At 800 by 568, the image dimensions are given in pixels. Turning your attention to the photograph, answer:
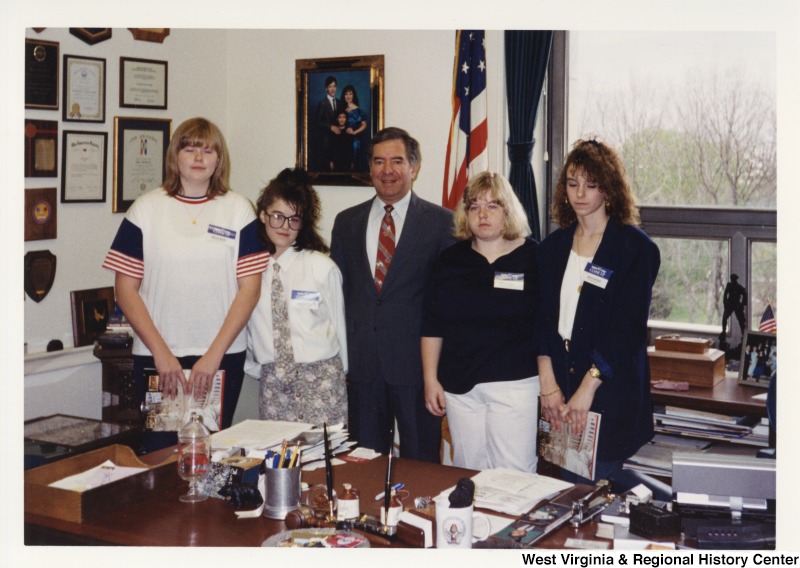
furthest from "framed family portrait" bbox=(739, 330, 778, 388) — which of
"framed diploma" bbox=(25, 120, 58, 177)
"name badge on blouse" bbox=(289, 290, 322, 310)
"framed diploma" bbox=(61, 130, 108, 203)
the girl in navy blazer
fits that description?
"framed diploma" bbox=(25, 120, 58, 177)

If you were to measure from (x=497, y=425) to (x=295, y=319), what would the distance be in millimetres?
826

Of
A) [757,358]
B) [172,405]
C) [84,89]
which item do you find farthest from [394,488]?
[84,89]

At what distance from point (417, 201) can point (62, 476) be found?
5.83 ft

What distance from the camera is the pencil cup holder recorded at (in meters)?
2.12

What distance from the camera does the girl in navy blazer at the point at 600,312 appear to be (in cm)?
288

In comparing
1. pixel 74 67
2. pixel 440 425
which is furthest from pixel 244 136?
pixel 440 425

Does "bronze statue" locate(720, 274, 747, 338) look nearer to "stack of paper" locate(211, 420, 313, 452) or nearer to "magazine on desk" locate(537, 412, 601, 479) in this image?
"magazine on desk" locate(537, 412, 601, 479)

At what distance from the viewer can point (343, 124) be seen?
462 centimetres

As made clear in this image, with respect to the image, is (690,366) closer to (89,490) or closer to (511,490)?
(511,490)

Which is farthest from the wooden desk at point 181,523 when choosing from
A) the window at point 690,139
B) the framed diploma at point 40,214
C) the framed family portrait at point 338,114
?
the framed family portrait at point 338,114

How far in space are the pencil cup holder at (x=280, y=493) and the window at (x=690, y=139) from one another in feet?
8.51

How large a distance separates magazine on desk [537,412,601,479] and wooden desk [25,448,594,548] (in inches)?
28.3

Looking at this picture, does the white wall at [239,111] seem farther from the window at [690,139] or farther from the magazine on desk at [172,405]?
the magazine on desk at [172,405]

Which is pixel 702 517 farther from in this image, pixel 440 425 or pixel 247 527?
pixel 440 425
